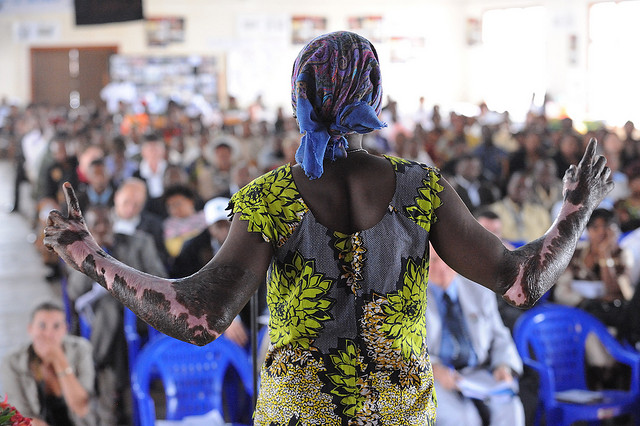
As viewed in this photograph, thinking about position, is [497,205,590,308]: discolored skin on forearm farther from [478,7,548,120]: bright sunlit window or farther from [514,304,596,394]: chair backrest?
[478,7,548,120]: bright sunlit window

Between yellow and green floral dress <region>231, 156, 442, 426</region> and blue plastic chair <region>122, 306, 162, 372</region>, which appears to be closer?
yellow and green floral dress <region>231, 156, 442, 426</region>

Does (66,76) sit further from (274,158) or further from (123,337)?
(123,337)

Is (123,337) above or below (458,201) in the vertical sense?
below

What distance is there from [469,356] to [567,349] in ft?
2.56

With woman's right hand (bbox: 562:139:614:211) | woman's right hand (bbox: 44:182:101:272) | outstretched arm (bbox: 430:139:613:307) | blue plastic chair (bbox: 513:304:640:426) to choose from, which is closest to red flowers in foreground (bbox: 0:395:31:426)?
woman's right hand (bbox: 44:182:101:272)

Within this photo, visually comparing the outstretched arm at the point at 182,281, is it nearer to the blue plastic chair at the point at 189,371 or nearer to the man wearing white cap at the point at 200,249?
the blue plastic chair at the point at 189,371

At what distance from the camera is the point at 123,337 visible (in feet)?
11.9

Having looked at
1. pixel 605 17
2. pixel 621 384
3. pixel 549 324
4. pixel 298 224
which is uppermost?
pixel 605 17

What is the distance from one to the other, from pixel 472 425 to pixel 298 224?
201 cm

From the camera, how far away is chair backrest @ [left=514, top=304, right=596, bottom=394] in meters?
3.49

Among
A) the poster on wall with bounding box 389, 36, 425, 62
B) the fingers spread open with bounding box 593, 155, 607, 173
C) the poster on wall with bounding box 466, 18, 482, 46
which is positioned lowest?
the fingers spread open with bounding box 593, 155, 607, 173

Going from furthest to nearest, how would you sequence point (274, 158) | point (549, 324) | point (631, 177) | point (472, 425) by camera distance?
1. point (274, 158)
2. point (631, 177)
3. point (549, 324)
4. point (472, 425)

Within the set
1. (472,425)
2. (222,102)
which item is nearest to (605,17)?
(222,102)

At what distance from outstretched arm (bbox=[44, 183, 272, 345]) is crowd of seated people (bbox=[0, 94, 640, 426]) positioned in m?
2.14
